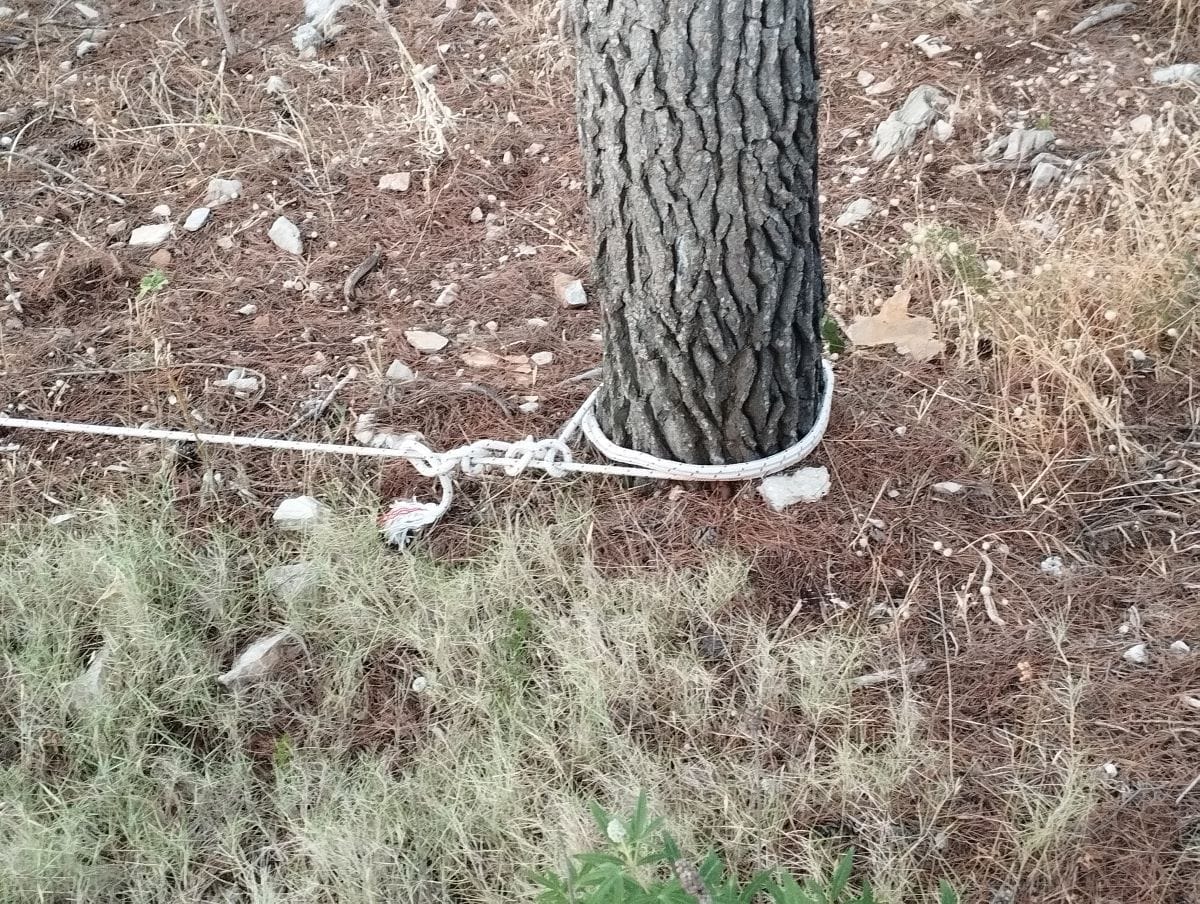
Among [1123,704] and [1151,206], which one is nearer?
[1123,704]

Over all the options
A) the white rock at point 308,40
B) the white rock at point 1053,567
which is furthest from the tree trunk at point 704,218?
the white rock at point 308,40

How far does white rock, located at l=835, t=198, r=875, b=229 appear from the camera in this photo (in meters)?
2.89

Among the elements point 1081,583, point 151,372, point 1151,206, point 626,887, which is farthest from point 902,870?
point 151,372

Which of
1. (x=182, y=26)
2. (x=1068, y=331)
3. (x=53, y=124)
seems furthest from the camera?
(x=182, y=26)

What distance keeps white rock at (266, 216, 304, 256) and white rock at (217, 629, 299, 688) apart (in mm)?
1364

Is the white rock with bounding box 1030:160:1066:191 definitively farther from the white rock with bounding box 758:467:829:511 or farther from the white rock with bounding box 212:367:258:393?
the white rock with bounding box 212:367:258:393

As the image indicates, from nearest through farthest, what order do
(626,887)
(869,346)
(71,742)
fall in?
(626,887) → (71,742) → (869,346)

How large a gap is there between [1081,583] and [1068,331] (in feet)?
1.97

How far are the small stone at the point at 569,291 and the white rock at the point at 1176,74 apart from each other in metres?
1.73

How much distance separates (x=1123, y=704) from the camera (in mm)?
1810

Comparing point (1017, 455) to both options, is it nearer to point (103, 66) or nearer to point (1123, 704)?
point (1123, 704)

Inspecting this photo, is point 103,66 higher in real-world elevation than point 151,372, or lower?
higher

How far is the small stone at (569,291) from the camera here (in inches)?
110

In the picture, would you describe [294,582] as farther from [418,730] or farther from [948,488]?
[948,488]
